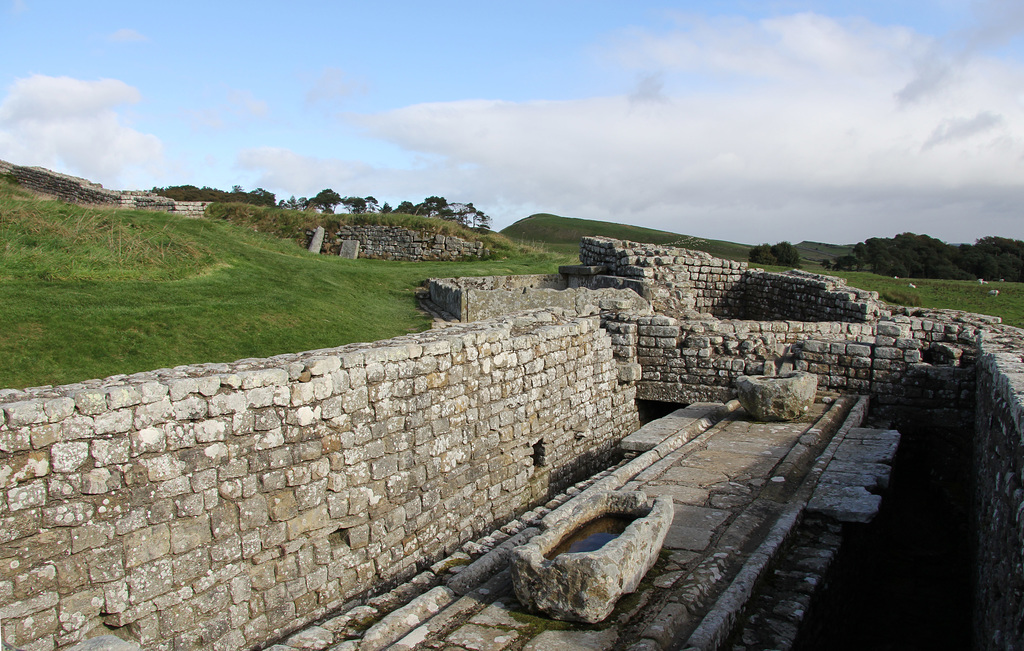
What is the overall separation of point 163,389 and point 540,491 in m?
4.82

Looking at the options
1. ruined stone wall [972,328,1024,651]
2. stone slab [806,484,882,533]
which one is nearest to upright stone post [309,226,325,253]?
stone slab [806,484,882,533]

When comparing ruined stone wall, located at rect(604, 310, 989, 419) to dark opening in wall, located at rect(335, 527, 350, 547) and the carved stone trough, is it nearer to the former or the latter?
the carved stone trough

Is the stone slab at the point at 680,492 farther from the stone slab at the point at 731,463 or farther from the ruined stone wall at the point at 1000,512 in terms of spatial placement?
the ruined stone wall at the point at 1000,512

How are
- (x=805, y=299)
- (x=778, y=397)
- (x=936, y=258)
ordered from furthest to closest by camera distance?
(x=936, y=258), (x=805, y=299), (x=778, y=397)

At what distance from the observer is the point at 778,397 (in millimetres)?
8867

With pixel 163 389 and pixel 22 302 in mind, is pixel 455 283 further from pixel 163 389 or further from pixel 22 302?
pixel 163 389

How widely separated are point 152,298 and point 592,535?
7.82m

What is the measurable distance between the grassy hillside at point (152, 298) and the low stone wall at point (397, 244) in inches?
258

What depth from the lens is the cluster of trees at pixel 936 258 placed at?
28156mm

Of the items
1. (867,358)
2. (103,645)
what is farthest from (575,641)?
(867,358)

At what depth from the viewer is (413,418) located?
6.23m

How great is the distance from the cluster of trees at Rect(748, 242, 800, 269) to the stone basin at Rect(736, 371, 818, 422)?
19204 millimetres

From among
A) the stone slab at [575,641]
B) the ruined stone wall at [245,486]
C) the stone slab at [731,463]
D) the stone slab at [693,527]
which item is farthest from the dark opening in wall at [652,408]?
the stone slab at [575,641]

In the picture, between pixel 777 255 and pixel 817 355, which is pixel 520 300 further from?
pixel 777 255
